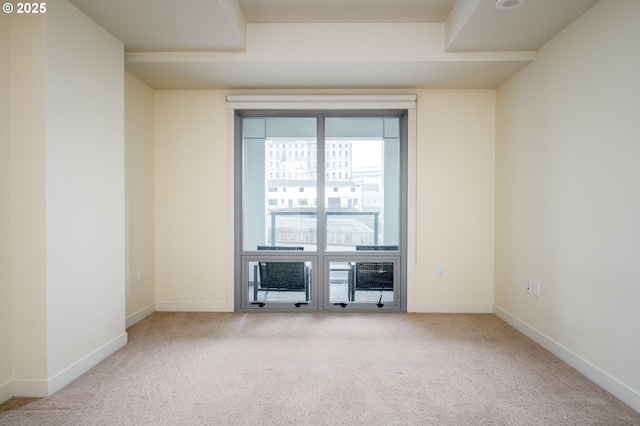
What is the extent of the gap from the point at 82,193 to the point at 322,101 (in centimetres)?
235

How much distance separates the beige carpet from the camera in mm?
1931

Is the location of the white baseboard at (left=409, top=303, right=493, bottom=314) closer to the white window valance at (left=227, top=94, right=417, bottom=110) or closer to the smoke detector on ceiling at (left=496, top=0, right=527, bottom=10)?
the white window valance at (left=227, top=94, right=417, bottom=110)

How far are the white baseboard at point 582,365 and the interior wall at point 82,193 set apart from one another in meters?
3.41

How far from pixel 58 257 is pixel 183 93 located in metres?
2.24

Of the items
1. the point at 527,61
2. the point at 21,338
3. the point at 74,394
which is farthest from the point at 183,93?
the point at 527,61

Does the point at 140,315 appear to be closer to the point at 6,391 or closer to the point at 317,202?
the point at 6,391

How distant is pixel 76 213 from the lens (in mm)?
2359

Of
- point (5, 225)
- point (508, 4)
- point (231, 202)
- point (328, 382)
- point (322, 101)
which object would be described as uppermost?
point (508, 4)

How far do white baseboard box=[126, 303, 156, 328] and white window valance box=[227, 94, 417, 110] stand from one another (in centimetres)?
228

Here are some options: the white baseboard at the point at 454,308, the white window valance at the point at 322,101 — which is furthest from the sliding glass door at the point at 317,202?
the white baseboard at the point at 454,308

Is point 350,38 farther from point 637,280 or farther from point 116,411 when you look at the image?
point 116,411

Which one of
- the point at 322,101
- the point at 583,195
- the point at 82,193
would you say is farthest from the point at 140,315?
the point at 583,195

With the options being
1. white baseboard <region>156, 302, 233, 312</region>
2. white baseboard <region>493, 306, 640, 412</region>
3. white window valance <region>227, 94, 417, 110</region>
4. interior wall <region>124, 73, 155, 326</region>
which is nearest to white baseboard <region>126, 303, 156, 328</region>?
interior wall <region>124, 73, 155, 326</region>

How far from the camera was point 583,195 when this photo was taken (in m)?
2.46
